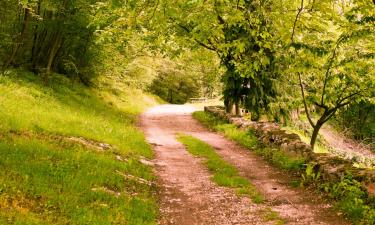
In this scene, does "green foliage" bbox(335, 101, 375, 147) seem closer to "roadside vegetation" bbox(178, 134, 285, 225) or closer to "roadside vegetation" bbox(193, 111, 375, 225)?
"roadside vegetation" bbox(193, 111, 375, 225)

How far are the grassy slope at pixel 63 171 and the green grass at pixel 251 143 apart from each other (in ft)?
16.5

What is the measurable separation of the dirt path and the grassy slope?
66cm

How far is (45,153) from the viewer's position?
11.6 metres

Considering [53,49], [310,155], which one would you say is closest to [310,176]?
[310,155]

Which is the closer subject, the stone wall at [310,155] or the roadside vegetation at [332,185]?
the roadside vegetation at [332,185]

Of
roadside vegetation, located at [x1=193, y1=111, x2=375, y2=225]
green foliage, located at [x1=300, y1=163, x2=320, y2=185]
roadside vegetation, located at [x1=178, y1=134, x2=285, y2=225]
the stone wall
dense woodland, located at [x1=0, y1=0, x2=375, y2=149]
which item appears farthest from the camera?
dense woodland, located at [x1=0, y1=0, x2=375, y2=149]

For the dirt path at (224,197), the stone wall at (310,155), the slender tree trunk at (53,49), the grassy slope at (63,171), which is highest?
the slender tree trunk at (53,49)

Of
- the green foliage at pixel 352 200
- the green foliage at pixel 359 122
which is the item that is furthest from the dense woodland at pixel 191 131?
the green foliage at pixel 359 122

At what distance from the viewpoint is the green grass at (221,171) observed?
1172 centimetres

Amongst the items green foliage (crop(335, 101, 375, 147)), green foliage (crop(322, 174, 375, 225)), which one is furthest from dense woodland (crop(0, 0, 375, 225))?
green foliage (crop(335, 101, 375, 147))

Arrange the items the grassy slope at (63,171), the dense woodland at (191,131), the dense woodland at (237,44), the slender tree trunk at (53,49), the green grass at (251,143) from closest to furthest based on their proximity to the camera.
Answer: the grassy slope at (63,171), the dense woodland at (191,131), the dense woodland at (237,44), the green grass at (251,143), the slender tree trunk at (53,49)

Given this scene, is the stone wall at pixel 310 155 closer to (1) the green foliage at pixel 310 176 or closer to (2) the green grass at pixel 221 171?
(1) the green foliage at pixel 310 176

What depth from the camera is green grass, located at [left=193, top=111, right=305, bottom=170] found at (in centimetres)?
1480

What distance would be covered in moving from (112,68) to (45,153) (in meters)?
19.7
